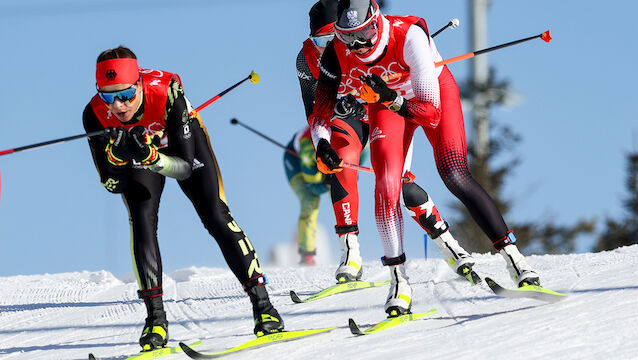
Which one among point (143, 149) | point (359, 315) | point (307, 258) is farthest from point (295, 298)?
point (307, 258)

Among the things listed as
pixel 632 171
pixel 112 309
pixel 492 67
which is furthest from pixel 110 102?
pixel 632 171

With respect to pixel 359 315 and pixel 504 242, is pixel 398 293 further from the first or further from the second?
pixel 359 315

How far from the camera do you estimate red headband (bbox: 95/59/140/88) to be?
5309mm

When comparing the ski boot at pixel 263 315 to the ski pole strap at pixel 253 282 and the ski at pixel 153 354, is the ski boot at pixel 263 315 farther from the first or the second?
the ski at pixel 153 354

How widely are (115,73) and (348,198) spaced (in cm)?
243

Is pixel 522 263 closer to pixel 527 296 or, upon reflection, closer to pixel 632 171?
pixel 527 296

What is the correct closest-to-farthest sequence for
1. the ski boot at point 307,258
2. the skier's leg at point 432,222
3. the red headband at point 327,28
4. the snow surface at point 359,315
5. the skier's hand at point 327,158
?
1. the snow surface at point 359,315
2. the skier's hand at point 327,158
3. the skier's leg at point 432,222
4. the red headband at point 327,28
5. the ski boot at point 307,258

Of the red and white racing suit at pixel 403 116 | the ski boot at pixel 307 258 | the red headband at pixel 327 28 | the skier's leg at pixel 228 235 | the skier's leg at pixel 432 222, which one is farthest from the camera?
the ski boot at pixel 307 258

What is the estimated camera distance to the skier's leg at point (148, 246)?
546cm

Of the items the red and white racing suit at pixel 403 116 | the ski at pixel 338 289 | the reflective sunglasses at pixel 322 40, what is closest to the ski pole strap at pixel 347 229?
the ski at pixel 338 289

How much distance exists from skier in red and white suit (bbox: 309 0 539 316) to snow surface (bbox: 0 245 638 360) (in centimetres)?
42

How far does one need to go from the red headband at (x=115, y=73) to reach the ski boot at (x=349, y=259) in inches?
98.2

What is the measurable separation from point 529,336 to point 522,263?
0.81 meters

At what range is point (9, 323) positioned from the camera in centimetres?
781
